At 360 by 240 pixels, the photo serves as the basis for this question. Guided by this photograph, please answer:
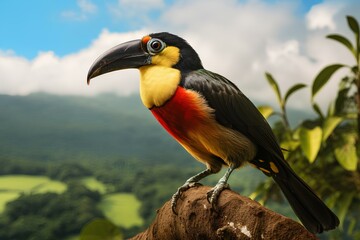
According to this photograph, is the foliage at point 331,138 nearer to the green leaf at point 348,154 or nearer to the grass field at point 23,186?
the green leaf at point 348,154

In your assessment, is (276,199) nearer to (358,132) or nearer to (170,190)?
(358,132)

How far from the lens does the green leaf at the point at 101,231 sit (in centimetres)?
154

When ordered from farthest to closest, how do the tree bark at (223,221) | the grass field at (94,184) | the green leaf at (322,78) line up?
the grass field at (94,184), the green leaf at (322,78), the tree bark at (223,221)

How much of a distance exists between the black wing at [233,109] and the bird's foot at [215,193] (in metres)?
0.19

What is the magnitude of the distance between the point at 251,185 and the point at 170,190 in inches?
43.5

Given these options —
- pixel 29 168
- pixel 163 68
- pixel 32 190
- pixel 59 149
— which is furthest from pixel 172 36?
pixel 59 149

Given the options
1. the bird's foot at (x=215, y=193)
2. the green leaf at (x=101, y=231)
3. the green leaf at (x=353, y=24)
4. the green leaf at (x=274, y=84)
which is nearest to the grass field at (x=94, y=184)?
the green leaf at (x=274, y=84)

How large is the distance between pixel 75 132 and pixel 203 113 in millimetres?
6288

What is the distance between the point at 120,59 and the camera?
1.37 metres

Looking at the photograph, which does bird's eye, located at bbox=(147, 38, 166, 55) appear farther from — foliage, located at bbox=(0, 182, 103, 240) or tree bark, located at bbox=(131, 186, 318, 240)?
foliage, located at bbox=(0, 182, 103, 240)

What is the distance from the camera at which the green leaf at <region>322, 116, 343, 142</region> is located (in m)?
2.37

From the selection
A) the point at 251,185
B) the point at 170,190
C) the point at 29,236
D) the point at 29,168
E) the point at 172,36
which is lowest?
the point at 251,185

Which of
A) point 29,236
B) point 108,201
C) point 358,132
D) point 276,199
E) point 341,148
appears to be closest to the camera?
point 341,148

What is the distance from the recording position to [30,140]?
6938mm
